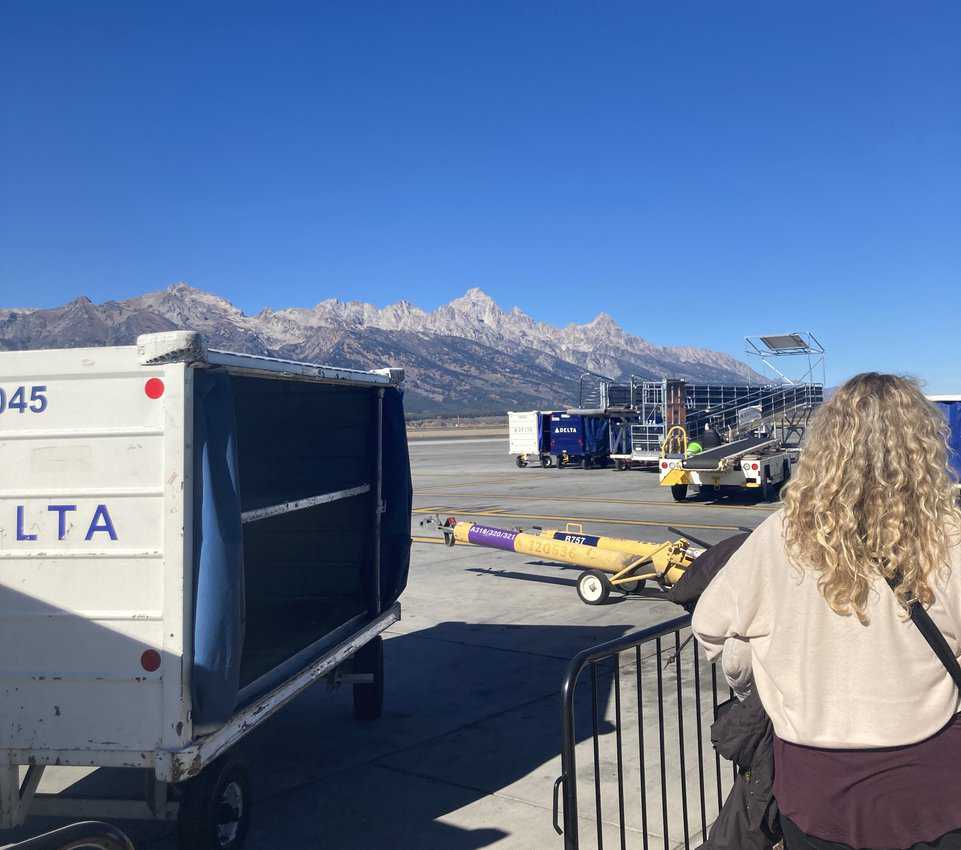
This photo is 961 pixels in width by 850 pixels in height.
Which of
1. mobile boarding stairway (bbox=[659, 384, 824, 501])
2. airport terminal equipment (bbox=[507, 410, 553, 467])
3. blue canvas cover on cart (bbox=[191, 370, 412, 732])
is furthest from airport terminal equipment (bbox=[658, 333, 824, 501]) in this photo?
blue canvas cover on cart (bbox=[191, 370, 412, 732])

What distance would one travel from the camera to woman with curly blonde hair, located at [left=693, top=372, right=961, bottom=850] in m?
2.00

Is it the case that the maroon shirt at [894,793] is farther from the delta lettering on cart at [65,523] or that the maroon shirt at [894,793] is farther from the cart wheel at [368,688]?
the cart wheel at [368,688]

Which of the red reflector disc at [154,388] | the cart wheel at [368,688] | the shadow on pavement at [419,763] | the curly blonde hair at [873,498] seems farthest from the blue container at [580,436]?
the curly blonde hair at [873,498]

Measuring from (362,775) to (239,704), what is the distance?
1317 mm

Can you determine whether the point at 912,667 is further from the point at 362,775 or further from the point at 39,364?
the point at 362,775

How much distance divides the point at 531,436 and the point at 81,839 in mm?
31927

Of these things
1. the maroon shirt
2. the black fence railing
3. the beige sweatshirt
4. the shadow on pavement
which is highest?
the beige sweatshirt

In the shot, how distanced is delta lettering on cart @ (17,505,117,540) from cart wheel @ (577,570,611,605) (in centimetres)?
672

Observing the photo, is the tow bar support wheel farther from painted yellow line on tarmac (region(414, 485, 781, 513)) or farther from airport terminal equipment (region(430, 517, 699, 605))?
painted yellow line on tarmac (region(414, 485, 781, 513))

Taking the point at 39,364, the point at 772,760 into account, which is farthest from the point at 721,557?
the point at 39,364

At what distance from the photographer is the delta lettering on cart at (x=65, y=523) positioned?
146 inches

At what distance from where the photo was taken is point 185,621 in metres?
3.63

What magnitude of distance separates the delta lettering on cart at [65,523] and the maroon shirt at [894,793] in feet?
9.41

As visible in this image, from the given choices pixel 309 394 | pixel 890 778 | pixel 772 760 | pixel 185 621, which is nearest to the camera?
pixel 890 778
